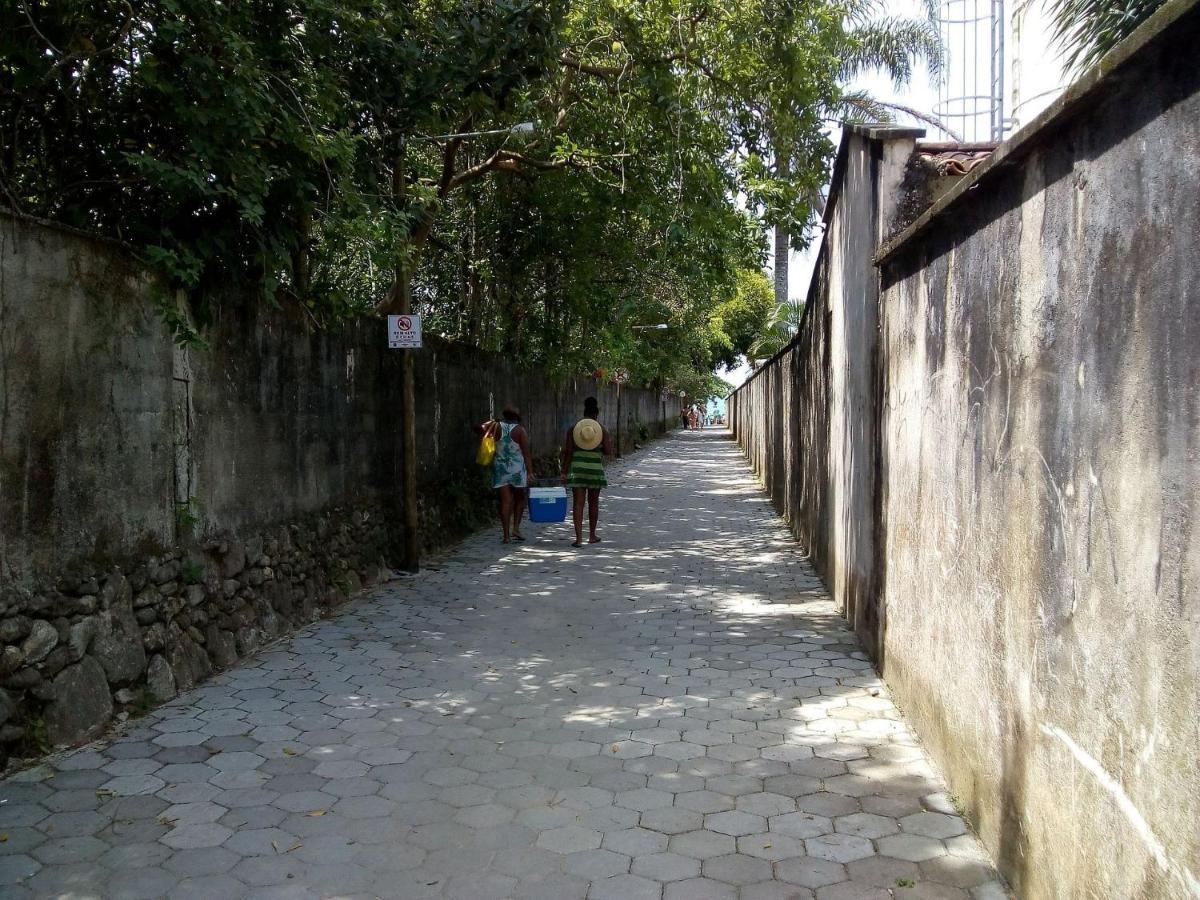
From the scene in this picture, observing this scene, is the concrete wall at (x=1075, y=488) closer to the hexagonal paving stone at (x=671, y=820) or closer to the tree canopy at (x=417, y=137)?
the hexagonal paving stone at (x=671, y=820)

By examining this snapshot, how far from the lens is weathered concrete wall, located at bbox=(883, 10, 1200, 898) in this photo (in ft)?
6.77

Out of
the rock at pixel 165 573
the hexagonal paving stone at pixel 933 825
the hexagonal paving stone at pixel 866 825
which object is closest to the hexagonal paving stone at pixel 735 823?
the hexagonal paving stone at pixel 866 825

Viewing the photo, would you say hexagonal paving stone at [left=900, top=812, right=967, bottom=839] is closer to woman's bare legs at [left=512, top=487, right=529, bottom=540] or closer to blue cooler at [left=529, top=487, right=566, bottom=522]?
blue cooler at [left=529, top=487, right=566, bottom=522]

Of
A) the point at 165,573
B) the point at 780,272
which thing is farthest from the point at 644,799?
the point at 780,272

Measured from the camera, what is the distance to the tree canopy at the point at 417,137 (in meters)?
5.17

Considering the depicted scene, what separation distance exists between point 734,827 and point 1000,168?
8.93 ft

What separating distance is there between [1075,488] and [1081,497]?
1.9 inches

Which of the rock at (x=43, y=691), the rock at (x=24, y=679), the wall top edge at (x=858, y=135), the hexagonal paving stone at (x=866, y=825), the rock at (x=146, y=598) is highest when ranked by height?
the wall top edge at (x=858, y=135)

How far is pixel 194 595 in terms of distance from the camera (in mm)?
5727

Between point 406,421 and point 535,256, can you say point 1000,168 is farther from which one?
point 535,256

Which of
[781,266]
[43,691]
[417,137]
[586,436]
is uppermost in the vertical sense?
[781,266]

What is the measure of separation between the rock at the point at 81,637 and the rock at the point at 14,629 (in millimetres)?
285

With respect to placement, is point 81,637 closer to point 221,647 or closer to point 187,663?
point 187,663

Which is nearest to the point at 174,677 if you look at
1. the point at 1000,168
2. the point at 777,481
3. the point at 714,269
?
the point at 1000,168
